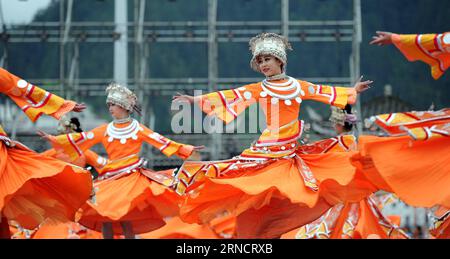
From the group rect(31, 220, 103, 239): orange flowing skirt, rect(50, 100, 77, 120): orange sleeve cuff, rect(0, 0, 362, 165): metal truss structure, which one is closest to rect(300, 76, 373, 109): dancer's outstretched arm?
rect(50, 100, 77, 120): orange sleeve cuff

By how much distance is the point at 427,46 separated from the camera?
7242 millimetres

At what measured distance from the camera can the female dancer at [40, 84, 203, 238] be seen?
9.16m

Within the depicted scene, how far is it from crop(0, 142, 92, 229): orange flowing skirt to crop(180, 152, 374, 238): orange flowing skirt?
2.62 ft

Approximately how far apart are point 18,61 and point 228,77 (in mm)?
2773

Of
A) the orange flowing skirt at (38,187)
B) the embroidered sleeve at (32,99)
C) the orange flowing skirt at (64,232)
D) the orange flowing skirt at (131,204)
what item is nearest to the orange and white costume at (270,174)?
the orange flowing skirt at (38,187)

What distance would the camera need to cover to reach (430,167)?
695 centimetres

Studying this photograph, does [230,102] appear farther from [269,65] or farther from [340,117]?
[340,117]

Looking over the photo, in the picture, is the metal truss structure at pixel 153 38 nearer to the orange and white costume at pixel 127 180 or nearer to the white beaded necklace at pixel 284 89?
the orange and white costume at pixel 127 180

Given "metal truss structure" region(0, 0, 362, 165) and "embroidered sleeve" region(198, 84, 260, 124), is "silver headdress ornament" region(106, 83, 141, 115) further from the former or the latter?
"metal truss structure" region(0, 0, 362, 165)

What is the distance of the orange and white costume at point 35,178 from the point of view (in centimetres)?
754

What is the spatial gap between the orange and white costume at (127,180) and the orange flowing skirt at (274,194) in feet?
3.58

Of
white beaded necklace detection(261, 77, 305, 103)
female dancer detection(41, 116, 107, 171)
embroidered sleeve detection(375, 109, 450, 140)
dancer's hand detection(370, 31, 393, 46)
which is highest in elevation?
dancer's hand detection(370, 31, 393, 46)
